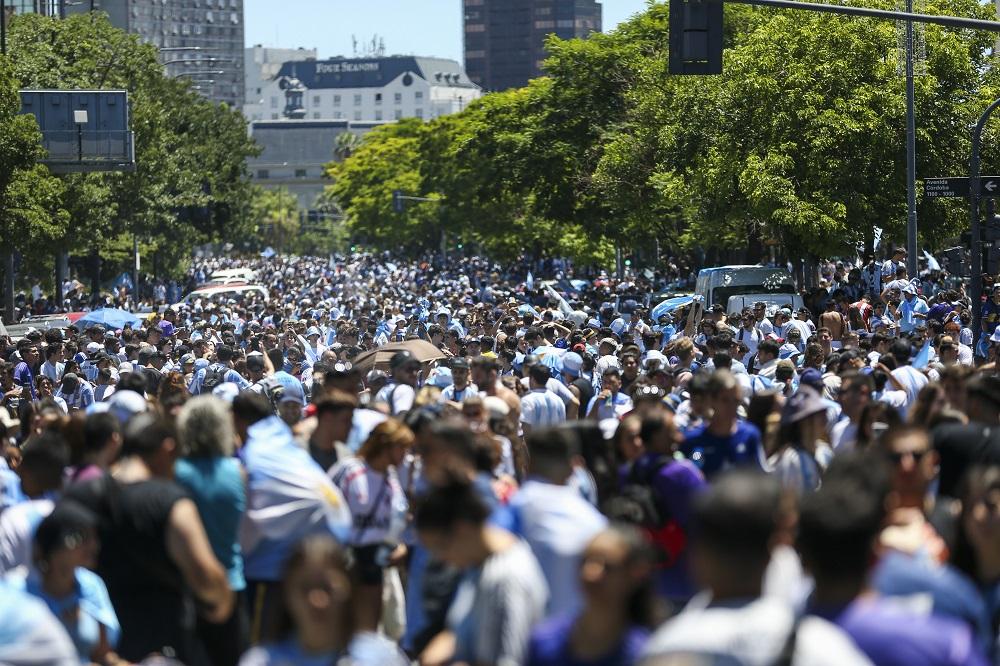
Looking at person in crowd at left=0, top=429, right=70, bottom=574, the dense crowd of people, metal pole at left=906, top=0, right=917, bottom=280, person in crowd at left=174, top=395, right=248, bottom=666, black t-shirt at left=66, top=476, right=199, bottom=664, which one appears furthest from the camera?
metal pole at left=906, top=0, right=917, bottom=280

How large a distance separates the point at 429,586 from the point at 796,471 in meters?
2.42

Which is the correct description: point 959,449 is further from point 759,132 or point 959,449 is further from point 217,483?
point 759,132

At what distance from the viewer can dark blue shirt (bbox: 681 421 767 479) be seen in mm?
8742

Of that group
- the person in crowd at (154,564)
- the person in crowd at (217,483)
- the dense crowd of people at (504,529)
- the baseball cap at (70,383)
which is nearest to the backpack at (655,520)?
the dense crowd of people at (504,529)

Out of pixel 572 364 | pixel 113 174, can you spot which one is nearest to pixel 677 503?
pixel 572 364

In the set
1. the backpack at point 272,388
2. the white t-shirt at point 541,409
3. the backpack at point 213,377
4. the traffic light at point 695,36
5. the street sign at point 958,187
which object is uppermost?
the traffic light at point 695,36

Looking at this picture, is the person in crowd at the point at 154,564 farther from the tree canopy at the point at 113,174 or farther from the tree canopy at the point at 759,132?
the tree canopy at the point at 113,174

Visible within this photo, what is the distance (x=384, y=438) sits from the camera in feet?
27.4

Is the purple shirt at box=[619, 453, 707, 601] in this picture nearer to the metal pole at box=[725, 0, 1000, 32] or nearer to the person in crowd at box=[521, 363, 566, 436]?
the person in crowd at box=[521, 363, 566, 436]

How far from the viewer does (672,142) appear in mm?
42312

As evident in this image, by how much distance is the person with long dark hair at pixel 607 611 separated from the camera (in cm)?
488

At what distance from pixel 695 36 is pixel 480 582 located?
12.6m

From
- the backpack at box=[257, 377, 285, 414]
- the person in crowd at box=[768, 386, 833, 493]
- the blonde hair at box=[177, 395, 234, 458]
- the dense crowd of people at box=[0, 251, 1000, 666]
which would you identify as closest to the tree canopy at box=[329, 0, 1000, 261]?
the backpack at box=[257, 377, 285, 414]

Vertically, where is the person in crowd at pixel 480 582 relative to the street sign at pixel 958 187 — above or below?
below
